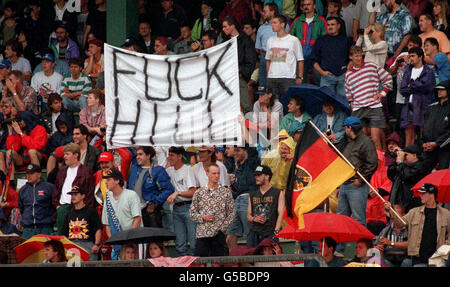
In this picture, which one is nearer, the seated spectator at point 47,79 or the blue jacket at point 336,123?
the blue jacket at point 336,123

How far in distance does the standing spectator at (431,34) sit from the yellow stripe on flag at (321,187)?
507 centimetres

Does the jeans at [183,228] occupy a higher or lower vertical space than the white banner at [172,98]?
lower

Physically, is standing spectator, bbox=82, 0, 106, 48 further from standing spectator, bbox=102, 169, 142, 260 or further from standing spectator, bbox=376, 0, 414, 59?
standing spectator, bbox=102, 169, 142, 260

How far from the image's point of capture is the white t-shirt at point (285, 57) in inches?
689

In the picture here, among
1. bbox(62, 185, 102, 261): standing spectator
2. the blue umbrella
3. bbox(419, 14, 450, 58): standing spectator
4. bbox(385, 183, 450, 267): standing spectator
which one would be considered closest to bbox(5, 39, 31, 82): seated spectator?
the blue umbrella

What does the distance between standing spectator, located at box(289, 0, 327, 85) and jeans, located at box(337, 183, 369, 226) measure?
434 cm

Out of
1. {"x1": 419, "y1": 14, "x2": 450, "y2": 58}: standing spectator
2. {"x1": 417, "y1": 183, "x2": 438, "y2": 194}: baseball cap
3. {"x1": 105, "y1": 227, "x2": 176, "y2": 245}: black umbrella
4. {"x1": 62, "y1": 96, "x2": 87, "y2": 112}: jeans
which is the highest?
{"x1": 419, "y1": 14, "x2": 450, "y2": 58}: standing spectator

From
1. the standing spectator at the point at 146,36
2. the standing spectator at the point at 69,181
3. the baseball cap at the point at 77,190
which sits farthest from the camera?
the standing spectator at the point at 146,36

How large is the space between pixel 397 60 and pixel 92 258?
592 centimetres

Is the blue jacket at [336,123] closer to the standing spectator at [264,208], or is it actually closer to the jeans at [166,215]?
the standing spectator at [264,208]

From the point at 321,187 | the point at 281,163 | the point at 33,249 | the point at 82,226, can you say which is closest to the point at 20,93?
the point at 82,226

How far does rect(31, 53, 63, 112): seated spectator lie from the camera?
19.2 meters

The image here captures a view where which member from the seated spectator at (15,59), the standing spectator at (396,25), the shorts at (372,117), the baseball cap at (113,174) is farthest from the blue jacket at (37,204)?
the standing spectator at (396,25)
